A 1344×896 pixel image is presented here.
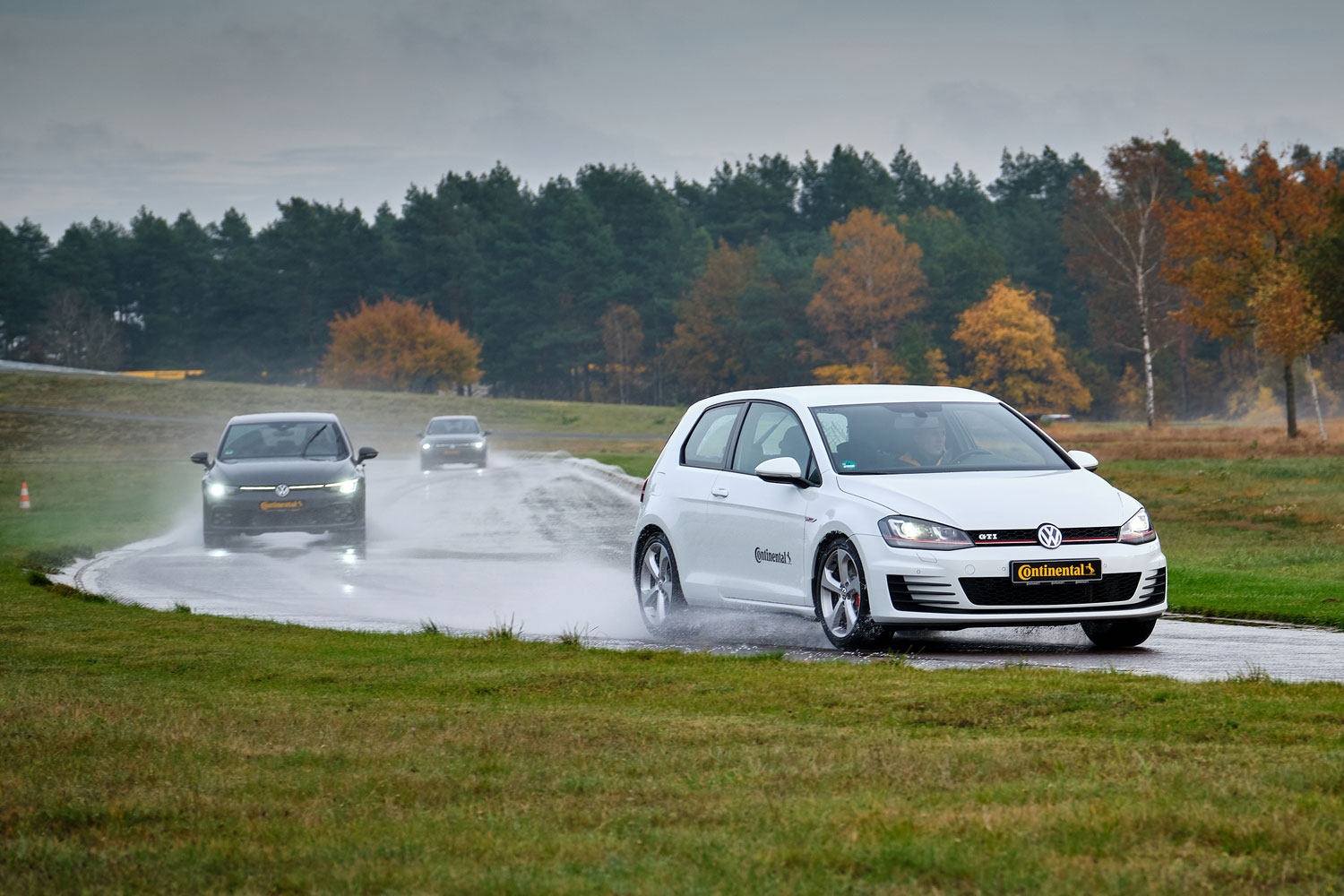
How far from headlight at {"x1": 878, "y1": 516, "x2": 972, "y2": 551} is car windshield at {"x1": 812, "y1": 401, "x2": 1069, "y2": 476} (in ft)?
2.37

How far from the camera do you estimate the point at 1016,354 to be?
97.5m

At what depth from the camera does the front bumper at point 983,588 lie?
9.72 m

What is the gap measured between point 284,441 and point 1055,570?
48.2 ft

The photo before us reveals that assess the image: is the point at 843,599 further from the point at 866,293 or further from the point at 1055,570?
the point at 866,293

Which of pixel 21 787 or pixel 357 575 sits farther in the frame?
pixel 357 575

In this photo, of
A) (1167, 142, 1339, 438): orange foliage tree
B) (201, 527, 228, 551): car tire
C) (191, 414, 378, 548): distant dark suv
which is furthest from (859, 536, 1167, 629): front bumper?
(1167, 142, 1339, 438): orange foliage tree

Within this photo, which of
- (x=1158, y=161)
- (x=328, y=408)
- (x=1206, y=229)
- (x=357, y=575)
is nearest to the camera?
(x=357, y=575)

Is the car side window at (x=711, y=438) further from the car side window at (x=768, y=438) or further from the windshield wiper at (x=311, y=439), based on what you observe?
the windshield wiper at (x=311, y=439)

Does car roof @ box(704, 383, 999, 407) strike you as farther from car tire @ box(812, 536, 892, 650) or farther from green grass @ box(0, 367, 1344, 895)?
green grass @ box(0, 367, 1344, 895)

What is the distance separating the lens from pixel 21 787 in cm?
563

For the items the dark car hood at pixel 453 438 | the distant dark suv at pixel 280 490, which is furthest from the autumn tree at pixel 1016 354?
the distant dark suv at pixel 280 490

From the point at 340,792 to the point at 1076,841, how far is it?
2.47 m

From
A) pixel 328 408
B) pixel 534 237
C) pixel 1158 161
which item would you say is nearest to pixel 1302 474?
pixel 1158 161

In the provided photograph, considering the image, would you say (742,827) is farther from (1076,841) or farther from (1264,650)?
(1264,650)
